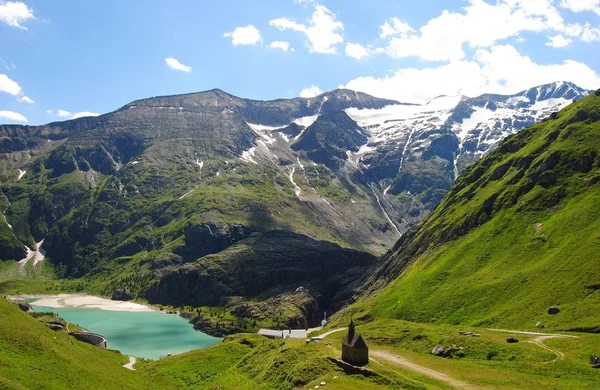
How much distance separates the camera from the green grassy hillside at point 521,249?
10750cm

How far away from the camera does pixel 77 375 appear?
60344mm

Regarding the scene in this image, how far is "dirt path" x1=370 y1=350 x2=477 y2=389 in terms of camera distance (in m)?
60.2

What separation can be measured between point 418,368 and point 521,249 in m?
81.6

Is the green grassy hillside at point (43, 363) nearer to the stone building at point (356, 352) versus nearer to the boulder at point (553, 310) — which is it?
the stone building at point (356, 352)

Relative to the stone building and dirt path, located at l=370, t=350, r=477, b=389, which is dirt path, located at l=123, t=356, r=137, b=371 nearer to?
dirt path, located at l=370, t=350, r=477, b=389

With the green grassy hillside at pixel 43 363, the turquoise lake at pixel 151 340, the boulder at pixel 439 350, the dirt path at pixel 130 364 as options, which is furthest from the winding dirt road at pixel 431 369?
the turquoise lake at pixel 151 340

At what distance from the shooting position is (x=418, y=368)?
68500mm

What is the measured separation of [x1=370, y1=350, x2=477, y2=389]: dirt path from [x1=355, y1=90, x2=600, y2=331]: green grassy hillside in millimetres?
37384

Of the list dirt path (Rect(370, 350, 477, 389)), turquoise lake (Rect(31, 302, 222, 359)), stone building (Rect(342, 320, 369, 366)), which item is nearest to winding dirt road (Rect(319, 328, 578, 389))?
dirt path (Rect(370, 350, 477, 389))

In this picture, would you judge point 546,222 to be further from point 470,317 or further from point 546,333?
point 546,333

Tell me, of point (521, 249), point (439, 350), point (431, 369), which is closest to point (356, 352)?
point (431, 369)

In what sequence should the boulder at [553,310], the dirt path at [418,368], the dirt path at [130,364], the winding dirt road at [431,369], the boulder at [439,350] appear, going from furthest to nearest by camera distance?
the boulder at [553,310] → the dirt path at [130,364] → the boulder at [439,350] → the winding dirt road at [431,369] → the dirt path at [418,368]

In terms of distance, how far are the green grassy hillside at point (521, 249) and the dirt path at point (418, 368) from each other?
37.4 meters

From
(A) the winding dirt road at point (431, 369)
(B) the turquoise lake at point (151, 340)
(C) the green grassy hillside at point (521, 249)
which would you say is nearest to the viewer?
(A) the winding dirt road at point (431, 369)
